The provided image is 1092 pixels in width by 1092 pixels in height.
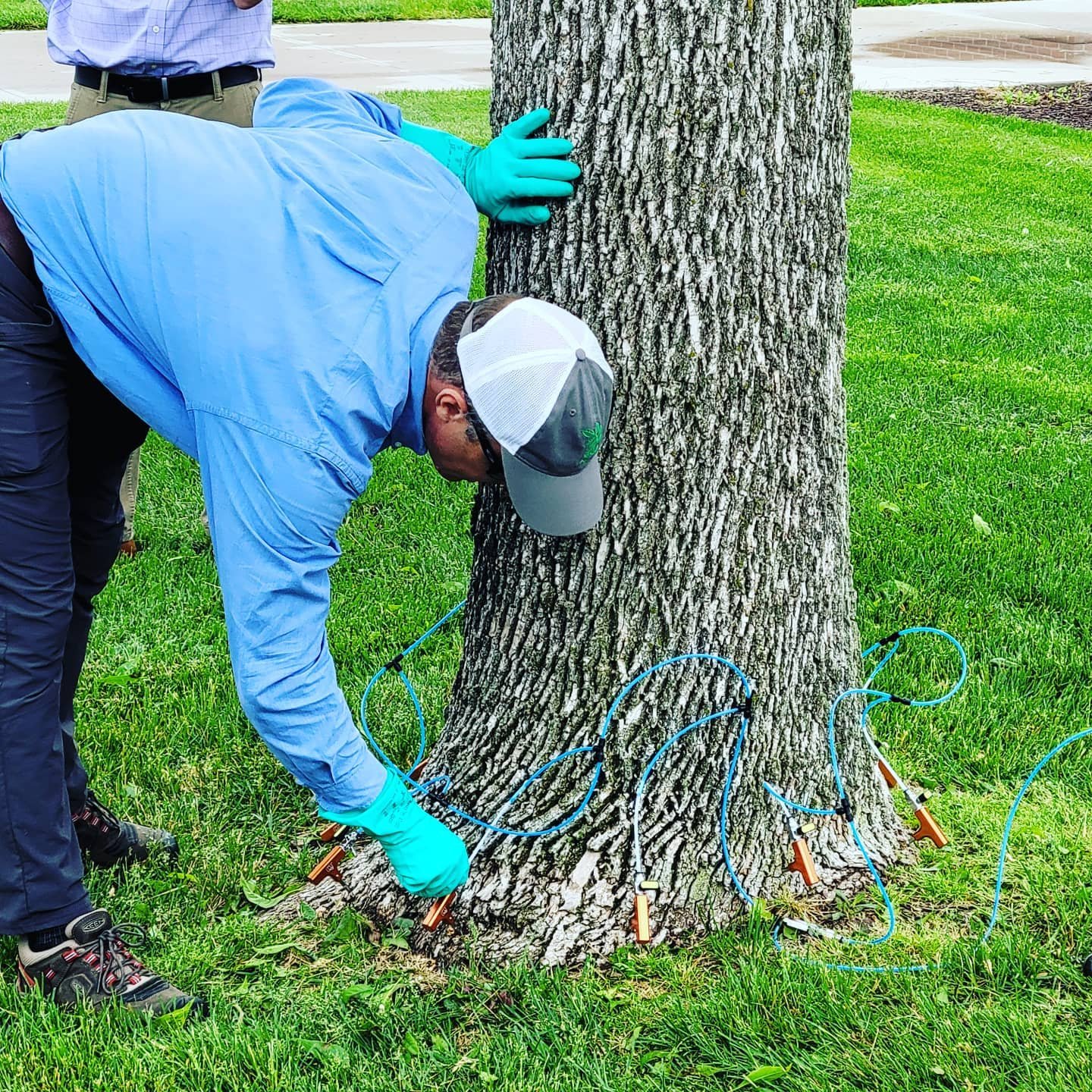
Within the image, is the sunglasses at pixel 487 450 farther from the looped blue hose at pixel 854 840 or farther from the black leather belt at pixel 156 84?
the black leather belt at pixel 156 84

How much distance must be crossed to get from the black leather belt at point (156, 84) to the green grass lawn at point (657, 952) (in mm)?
1499

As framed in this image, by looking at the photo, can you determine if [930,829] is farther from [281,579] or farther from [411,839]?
[281,579]

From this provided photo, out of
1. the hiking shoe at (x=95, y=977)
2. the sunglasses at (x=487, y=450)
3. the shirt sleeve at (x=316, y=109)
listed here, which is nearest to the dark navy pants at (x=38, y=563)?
the hiking shoe at (x=95, y=977)

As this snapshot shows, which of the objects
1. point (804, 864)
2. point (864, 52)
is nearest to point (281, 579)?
point (804, 864)

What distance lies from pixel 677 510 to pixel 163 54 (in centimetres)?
253

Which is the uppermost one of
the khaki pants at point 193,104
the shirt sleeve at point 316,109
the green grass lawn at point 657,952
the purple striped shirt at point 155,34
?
the purple striped shirt at point 155,34

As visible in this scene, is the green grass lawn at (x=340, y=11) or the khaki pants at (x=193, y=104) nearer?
the khaki pants at (x=193, y=104)

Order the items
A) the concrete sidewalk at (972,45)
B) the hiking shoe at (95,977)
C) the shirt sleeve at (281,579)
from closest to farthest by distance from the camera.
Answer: the shirt sleeve at (281,579)
the hiking shoe at (95,977)
the concrete sidewalk at (972,45)

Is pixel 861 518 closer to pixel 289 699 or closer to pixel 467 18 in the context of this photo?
pixel 289 699

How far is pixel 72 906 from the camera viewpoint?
2.56 metres

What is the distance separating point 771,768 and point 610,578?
578 millimetres

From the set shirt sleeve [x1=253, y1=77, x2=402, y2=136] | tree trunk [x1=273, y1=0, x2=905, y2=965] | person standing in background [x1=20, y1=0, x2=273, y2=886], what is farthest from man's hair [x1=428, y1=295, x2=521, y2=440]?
person standing in background [x1=20, y1=0, x2=273, y2=886]

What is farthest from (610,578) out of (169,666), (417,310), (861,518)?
(861,518)

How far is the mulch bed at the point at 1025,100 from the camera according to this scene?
12859 mm
